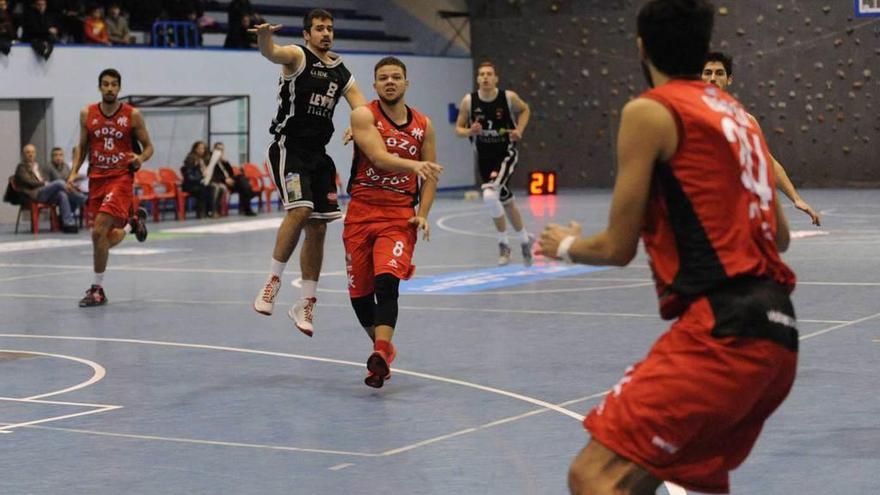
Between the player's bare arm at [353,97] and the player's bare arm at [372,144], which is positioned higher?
the player's bare arm at [353,97]

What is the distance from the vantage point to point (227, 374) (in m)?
9.11

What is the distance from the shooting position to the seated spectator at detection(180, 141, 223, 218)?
24.0m

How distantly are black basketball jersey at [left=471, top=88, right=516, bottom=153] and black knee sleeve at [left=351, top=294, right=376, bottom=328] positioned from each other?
287 inches

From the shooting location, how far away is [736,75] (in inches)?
1232

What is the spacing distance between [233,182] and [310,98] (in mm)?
15766

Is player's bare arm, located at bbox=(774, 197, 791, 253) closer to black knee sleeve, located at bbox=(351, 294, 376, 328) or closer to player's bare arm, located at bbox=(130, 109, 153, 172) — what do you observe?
black knee sleeve, located at bbox=(351, 294, 376, 328)

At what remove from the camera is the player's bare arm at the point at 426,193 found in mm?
8469

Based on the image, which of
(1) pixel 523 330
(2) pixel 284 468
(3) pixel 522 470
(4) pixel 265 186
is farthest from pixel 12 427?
(4) pixel 265 186

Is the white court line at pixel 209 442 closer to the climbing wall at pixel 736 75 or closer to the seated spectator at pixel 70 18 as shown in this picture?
the seated spectator at pixel 70 18

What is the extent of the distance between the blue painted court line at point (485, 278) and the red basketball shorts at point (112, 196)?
2.62 metres

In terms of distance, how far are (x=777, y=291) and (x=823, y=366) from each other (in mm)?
5367

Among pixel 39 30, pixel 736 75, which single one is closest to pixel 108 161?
pixel 39 30

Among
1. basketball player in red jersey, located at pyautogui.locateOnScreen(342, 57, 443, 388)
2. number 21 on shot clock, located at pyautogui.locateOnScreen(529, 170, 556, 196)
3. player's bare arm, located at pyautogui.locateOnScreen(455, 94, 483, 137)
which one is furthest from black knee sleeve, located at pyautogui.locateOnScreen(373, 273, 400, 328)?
number 21 on shot clock, located at pyautogui.locateOnScreen(529, 170, 556, 196)

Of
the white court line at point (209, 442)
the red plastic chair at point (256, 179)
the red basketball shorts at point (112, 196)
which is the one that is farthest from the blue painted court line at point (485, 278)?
the red plastic chair at point (256, 179)
